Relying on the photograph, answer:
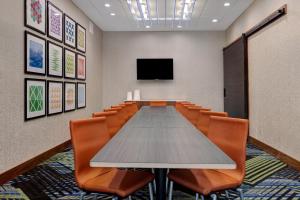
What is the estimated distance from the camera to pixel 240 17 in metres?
6.82

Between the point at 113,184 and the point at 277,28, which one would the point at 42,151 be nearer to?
the point at 113,184

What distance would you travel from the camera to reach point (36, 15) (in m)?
4.05

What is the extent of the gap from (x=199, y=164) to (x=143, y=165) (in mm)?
268

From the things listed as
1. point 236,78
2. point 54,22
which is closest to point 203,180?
point 54,22

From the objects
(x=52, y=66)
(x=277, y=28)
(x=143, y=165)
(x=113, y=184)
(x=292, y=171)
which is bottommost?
(x=292, y=171)

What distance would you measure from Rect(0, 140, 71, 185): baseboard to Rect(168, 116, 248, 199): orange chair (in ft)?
7.73

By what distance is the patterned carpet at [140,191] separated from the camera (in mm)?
2721

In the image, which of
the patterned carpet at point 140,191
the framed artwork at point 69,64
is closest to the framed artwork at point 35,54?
the framed artwork at point 69,64

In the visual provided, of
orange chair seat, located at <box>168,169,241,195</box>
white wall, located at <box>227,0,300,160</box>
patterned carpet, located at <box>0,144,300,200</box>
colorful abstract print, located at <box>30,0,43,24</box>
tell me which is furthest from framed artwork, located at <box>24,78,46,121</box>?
white wall, located at <box>227,0,300,160</box>

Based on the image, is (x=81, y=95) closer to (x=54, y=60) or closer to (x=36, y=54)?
(x=54, y=60)

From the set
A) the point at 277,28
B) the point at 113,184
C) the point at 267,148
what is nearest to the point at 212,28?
the point at 277,28

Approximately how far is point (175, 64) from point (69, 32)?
4.11 metres

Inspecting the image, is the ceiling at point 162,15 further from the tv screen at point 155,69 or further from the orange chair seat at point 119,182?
the orange chair seat at point 119,182

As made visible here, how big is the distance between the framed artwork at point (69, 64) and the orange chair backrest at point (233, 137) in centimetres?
395
